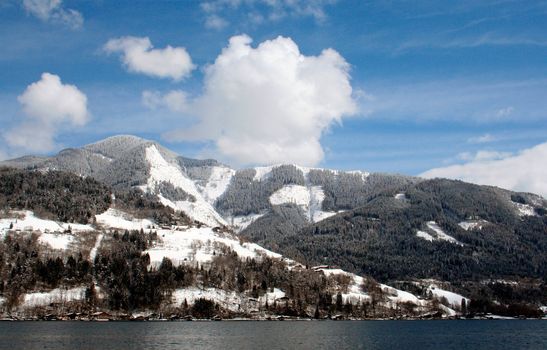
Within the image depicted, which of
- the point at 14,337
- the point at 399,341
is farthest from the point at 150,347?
the point at 399,341

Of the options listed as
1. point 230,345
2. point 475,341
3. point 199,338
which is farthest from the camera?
point 475,341

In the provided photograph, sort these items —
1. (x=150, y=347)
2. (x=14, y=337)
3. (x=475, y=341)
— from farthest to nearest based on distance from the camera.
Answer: (x=475, y=341) → (x=14, y=337) → (x=150, y=347)

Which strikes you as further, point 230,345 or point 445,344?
point 445,344

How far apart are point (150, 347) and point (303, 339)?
49.5 meters

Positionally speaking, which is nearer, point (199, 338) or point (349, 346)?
point (349, 346)

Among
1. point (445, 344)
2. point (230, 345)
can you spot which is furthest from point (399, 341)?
point (230, 345)

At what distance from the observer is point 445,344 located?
172 metres

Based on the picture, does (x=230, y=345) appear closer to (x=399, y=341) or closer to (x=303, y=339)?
(x=303, y=339)

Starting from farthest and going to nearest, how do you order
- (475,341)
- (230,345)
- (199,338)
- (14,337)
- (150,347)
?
(475,341) < (199,338) < (14,337) < (230,345) < (150,347)

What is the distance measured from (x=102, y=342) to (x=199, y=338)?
31617mm

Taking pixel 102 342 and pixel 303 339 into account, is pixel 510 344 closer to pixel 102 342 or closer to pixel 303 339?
pixel 303 339

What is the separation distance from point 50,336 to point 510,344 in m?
127

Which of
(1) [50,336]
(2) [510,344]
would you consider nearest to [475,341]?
(2) [510,344]

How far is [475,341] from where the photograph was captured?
604ft
